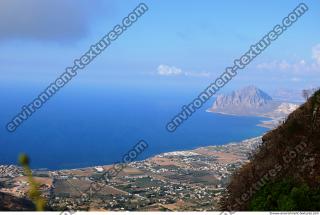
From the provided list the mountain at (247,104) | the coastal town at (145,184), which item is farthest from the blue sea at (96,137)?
the mountain at (247,104)

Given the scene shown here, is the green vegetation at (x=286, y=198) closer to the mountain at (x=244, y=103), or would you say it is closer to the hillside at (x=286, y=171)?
the hillside at (x=286, y=171)

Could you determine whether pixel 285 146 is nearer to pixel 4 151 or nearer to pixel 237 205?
pixel 237 205

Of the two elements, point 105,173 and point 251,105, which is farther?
point 251,105

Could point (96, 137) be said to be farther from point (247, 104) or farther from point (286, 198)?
A: point (247, 104)

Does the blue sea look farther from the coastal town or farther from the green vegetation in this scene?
the green vegetation

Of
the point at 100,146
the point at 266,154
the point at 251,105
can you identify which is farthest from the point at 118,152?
the point at 251,105

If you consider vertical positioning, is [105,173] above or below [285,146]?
below

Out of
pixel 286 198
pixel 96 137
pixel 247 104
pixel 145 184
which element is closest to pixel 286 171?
pixel 286 198

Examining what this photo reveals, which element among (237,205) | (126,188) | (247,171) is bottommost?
(126,188)
